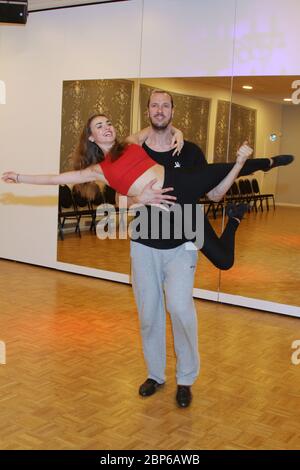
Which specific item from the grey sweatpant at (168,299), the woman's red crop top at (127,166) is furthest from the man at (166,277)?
the woman's red crop top at (127,166)

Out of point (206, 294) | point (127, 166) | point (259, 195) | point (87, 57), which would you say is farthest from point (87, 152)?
point (87, 57)

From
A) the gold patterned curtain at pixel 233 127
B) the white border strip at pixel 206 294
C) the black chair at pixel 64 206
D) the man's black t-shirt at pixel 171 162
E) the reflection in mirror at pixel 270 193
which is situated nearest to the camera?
the man's black t-shirt at pixel 171 162

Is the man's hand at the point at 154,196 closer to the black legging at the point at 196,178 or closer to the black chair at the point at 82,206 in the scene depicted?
the black legging at the point at 196,178

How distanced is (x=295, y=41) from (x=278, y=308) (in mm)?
2292

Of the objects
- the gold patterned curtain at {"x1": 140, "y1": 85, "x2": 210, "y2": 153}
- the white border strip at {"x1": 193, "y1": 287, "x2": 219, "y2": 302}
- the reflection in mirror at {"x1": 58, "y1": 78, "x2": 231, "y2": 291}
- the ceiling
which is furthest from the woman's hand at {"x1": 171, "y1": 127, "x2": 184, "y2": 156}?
the ceiling

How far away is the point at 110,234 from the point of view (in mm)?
6098

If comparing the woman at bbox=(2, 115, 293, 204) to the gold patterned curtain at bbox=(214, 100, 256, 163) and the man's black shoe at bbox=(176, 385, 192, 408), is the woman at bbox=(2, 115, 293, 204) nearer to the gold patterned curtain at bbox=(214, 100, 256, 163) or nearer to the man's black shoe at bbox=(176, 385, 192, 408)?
the man's black shoe at bbox=(176, 385, 192, 408)

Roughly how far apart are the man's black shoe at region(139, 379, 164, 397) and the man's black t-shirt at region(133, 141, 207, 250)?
0.83 m

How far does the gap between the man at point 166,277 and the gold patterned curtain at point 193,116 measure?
7.02ft

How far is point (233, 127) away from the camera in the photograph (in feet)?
16.7

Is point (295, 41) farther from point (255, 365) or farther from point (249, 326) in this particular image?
point (255, 365)

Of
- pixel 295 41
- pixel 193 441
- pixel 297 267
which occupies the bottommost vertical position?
pixel 193 441

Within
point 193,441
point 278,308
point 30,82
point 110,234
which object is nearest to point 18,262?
point 110,234

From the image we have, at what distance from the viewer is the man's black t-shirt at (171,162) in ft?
9.77
